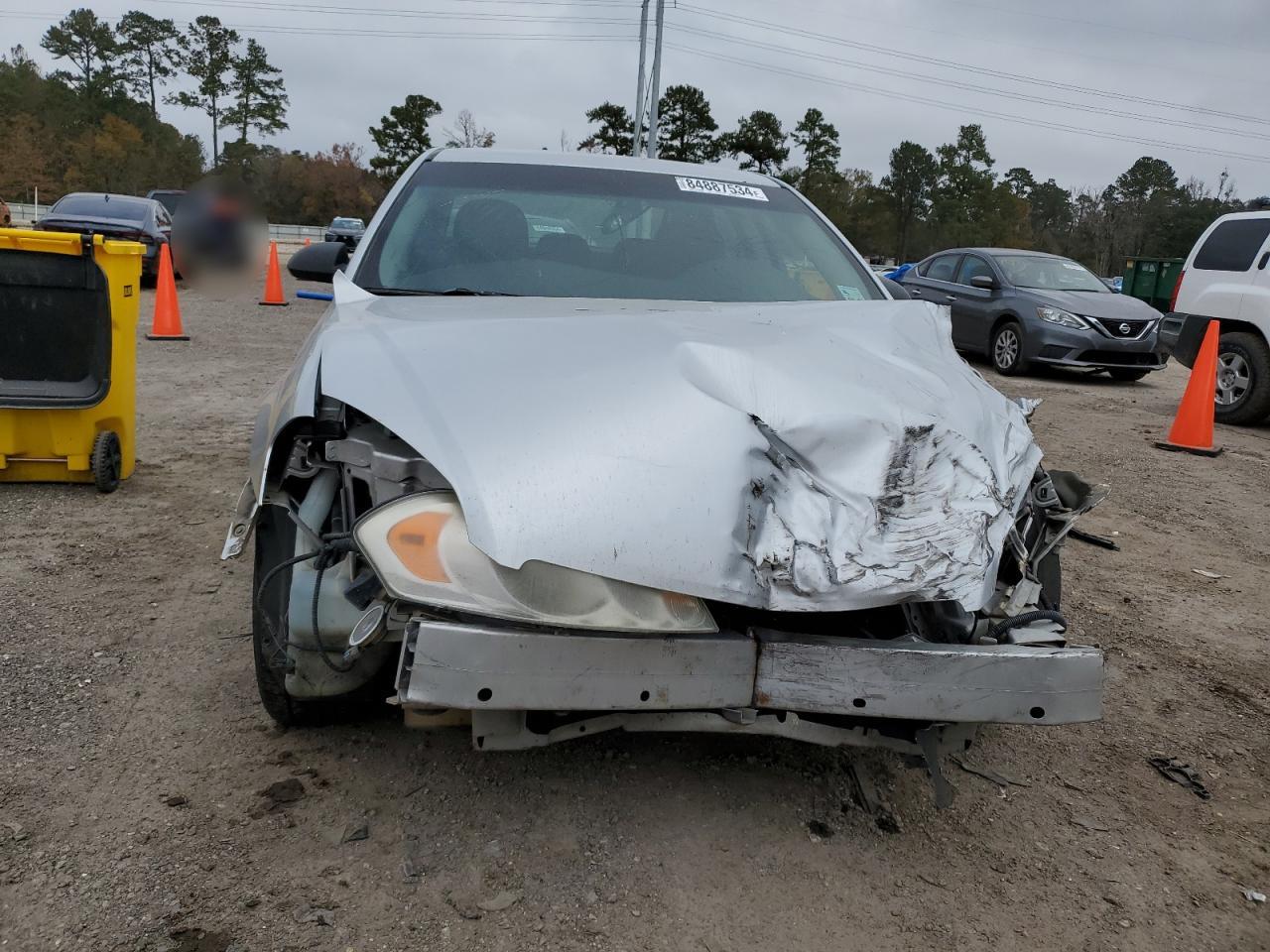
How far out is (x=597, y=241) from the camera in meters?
3.52

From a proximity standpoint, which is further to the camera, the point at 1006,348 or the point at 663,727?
the point at 1006,348

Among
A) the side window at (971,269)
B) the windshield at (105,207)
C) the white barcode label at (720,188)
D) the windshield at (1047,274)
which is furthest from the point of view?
the windshield at (105,207)

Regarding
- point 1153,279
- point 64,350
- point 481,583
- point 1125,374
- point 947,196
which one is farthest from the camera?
point 947,196

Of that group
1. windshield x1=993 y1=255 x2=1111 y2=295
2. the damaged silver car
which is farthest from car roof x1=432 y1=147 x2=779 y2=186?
windshield x1=993 y1=255 x2=1111 y2=295

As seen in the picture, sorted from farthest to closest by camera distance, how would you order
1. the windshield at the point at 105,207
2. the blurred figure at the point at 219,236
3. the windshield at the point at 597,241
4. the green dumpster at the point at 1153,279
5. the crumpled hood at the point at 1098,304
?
the green dumpster at the point at 1153,279 < the windshield at the point at 105,207 < the crumpled hood at the point at 1098,304 < the blurred figure at the point at 219,236 < the windshield at the point at 597,241

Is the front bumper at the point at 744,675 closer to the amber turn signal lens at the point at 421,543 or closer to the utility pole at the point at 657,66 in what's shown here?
the amber turn signal lens at the point at 421,543

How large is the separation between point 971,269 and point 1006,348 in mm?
1502

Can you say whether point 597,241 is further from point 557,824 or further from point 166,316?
point 166,316

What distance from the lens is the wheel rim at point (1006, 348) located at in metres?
11.7

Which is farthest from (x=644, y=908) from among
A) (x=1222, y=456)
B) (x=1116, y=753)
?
(x=1222, y=456)

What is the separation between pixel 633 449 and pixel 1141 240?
4885 centimetres

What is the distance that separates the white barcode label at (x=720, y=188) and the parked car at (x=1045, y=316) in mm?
8016

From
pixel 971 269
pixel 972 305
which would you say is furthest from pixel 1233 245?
pixel 971 269

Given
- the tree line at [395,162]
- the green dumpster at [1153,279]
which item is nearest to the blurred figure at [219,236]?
the tree line at [395,162]
